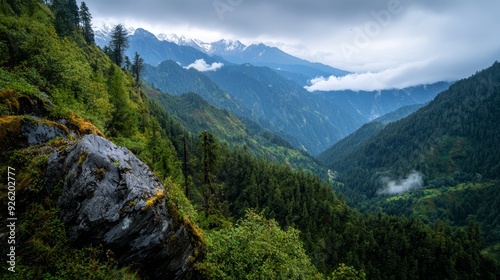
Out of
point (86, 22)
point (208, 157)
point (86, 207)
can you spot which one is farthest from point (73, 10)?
point (86, 207)

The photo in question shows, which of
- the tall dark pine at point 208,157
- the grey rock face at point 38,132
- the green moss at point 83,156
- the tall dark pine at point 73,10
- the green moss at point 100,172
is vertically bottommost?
the tall dark pine at point 208,157

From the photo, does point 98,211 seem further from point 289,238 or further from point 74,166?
point 289,238

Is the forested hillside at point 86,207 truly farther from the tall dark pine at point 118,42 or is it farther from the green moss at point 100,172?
the tall dark pine at point 118,42

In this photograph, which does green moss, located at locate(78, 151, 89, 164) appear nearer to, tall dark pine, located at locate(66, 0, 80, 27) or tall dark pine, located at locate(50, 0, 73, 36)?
tall dark pine, located at locate(50, 0, 73, 36)

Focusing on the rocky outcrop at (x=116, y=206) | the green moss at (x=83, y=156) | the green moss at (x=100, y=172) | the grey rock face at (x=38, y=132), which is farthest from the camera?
the grey rock face at (x=38, y=132)

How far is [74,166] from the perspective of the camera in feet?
53.2

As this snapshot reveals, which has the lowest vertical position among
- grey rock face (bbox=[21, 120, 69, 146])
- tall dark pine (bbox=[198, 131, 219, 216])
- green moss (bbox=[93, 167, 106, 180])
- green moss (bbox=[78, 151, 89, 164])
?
tall dark pine (bbox=[198, 131, 219, 216])

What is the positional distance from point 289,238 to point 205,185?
25.6 m

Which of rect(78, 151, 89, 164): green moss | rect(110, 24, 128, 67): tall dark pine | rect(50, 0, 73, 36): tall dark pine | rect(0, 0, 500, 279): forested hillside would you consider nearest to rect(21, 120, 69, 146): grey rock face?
rect(0, 0, 500, 279): forested hillside

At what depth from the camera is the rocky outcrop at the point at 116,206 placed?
1529 cm

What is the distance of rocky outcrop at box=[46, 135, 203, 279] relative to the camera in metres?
15.3

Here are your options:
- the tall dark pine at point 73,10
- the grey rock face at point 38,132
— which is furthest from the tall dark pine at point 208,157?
the tall dark pine at point 73,10

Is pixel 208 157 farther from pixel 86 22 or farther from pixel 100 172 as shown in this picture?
pixel 86 22

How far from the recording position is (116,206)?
15.9 metres
